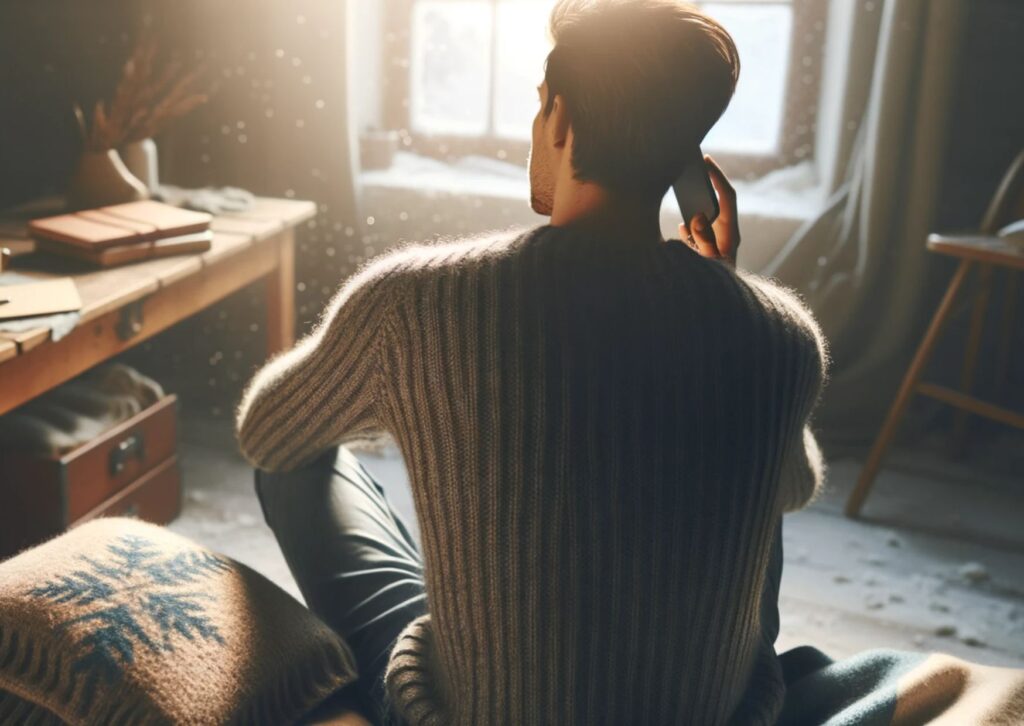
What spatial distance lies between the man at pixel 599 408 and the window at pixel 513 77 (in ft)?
6.41

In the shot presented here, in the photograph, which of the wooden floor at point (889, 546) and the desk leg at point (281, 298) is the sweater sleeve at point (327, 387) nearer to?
the wooden floor at point (889, 546)

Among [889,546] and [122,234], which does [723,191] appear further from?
[889,546]

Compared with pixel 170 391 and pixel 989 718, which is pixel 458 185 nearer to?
pixel 170 391

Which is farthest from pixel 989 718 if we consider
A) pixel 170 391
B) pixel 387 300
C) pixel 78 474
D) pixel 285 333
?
pixel 170 391

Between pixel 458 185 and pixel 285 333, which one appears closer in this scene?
pixel 285 333

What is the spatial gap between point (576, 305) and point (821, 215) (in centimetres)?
189

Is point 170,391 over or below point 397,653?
below

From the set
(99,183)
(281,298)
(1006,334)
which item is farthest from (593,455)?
(1006,334)

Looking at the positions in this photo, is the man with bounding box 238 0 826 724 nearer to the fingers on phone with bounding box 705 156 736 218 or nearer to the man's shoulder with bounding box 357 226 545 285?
the man's shoulder with bounding box 357 226 545 285

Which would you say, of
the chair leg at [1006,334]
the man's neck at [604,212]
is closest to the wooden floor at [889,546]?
the chair leg at [1006,334]

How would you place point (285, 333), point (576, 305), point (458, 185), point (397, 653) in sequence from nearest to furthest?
1. point (576, 305)
2. point (397, 653)
3. point (285, 333)
4. point (458, 185)

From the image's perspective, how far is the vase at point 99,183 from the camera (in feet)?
6.49

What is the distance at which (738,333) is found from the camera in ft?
2.81

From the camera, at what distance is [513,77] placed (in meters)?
2.88
